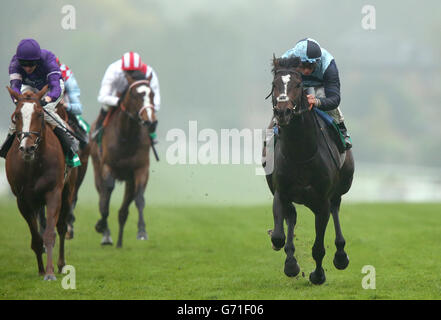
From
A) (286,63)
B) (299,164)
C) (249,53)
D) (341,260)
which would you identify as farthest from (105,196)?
(249,53)

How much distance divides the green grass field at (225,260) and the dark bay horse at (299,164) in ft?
1.71

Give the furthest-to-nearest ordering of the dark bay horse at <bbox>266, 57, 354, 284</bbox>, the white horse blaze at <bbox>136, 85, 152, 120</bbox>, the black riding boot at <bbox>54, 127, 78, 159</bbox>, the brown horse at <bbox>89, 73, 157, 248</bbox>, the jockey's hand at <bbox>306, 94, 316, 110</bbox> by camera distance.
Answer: the brown horse at <bbox>89, 73, 157, 248</bbox>, the white horse blaze at <bbox>136, 85, 152, 120</bbox>, the black riding boot at <bbox>54, 127, 78, 159</bbox>, the jockey's hand at <bbox>306, 94, 316, 110</bbox>, the dark bay horse at <bbox>266, 57, 354, 284</bbox>

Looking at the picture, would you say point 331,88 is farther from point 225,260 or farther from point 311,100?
point 225,260

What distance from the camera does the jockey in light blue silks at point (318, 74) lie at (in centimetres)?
799

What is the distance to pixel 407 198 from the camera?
1148 inches

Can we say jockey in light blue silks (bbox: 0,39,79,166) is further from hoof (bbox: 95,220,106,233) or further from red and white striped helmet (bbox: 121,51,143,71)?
hoof (bbox: 95,220,106,233)

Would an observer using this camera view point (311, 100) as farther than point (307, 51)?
No

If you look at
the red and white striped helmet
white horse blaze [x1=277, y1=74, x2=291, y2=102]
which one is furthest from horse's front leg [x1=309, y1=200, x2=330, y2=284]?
the red and white striped helmet

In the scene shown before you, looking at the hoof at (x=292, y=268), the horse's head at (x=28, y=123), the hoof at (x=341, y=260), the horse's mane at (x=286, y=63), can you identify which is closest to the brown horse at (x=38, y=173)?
the horse's head at (x=28, y=123)

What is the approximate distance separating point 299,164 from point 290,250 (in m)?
0.98

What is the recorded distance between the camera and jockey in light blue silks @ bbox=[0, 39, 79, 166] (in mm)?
8992

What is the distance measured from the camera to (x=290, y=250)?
8.34 m

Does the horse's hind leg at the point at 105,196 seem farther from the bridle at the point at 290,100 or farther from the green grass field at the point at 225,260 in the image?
the bridle at the point at 290,100

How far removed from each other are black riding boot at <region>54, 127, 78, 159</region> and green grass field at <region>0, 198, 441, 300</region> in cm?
138
